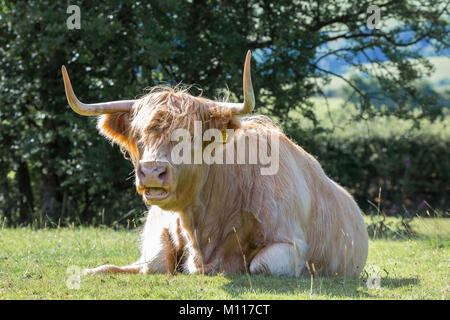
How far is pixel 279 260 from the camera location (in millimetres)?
5586

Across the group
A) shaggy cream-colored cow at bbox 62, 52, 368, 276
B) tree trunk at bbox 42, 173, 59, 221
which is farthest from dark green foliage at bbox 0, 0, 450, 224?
shaggy cream-colored cow at bbox 62, 52, 368, 276

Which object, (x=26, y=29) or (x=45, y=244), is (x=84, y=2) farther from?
(x=45, y=244)

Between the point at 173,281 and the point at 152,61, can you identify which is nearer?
the point at 173,281

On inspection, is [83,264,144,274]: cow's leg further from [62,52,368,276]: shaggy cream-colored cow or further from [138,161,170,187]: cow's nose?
[138,161,170,187]: cow's nose

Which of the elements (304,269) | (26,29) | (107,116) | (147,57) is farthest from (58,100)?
(304,269)

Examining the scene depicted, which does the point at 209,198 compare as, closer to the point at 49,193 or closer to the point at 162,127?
the point at 162,127

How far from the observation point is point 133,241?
8.78 m

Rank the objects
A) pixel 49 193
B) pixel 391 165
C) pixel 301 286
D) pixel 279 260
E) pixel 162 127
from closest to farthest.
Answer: pixel 301 286, pixel 162 127, pixel 279 260, pixel 49 193, pixel 391 165

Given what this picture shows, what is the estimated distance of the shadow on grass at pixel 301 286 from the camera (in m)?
4.61

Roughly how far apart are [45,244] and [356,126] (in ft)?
38.2

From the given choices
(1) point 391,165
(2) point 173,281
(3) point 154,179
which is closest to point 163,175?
(3) point 154,179

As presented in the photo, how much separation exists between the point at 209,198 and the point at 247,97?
117 cm

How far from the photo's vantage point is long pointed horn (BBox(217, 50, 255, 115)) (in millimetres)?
4945

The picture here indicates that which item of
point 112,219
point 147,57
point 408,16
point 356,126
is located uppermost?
point 408,16
